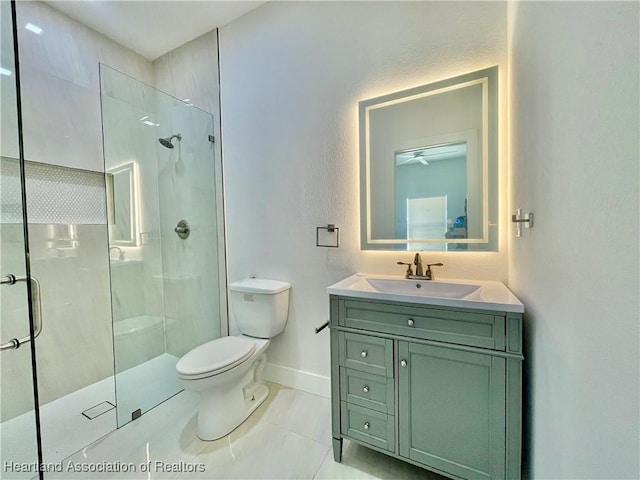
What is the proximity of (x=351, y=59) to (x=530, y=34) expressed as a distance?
99 cm

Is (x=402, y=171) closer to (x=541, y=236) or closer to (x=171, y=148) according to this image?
(x=541, y=236)

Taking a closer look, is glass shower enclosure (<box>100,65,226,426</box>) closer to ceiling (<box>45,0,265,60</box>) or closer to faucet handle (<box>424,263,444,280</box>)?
ceiling (<box>45,0,265,60</box>)

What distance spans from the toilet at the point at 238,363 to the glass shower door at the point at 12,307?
0.70 meters

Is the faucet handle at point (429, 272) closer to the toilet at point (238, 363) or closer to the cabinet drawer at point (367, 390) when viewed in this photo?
the cabinet drawer at point (367, 390)

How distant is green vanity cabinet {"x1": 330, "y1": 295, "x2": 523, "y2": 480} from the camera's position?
38.9 inches

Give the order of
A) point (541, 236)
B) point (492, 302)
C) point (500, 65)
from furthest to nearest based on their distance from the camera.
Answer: point (500, 65)
point (492, 302)
point (541, 236)

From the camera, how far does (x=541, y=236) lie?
0.86 meters

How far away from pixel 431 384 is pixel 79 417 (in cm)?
211

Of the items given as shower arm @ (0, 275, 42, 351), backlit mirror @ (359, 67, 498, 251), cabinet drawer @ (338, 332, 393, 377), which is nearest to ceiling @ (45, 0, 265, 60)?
backlit mirror @ (359, 67, 498, 251)

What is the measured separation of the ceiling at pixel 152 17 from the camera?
187cm

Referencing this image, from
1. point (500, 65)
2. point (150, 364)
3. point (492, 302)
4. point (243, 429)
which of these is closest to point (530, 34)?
point (500, 65)

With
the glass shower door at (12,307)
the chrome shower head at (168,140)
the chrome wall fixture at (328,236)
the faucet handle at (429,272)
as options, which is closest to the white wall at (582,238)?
the faucet handle at (429,272)

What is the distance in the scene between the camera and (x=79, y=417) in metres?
1.65

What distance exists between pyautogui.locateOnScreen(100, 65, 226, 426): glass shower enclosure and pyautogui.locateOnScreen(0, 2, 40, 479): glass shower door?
18.3 inches
